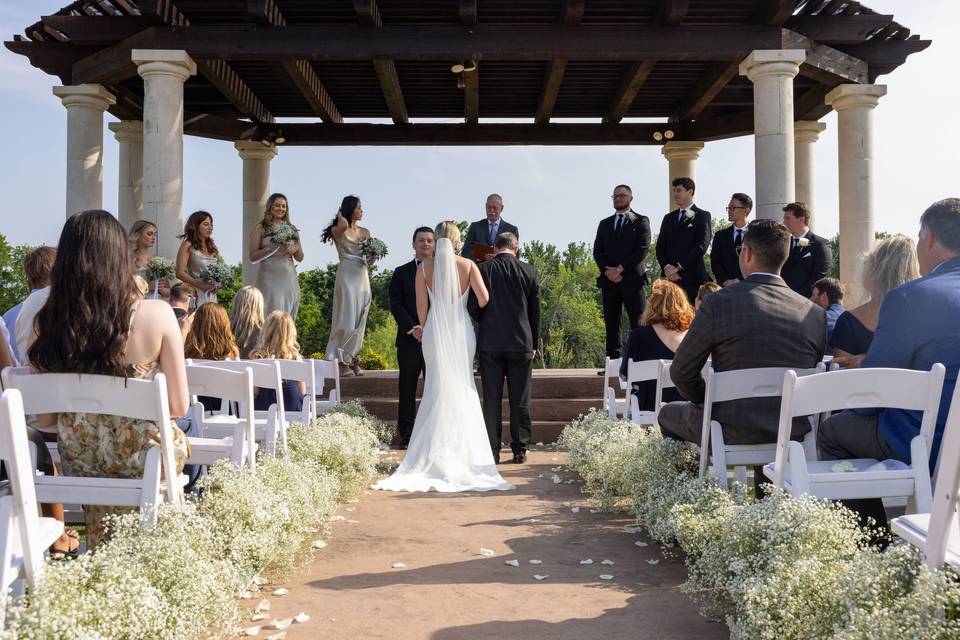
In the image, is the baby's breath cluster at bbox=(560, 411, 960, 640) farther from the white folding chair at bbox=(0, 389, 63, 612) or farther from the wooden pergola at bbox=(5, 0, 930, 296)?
the wooden pergola at bbox=(5, 0, 930, 296)

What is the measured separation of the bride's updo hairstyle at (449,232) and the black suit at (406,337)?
120 cm

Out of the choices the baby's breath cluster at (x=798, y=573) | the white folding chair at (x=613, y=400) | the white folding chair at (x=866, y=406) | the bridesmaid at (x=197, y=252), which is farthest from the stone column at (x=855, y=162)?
the white folding chair at (x=866, y=406)

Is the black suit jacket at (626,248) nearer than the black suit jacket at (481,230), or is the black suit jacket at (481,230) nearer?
the black suit jacket at (626,248)

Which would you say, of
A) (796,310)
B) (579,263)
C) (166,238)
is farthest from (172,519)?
(579,263)

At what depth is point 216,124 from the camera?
52.1ft

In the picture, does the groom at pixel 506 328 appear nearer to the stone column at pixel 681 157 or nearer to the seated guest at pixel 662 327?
the seated guest at pixel 662 327

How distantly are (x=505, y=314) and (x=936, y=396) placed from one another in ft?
17.9

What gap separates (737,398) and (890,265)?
124 cm

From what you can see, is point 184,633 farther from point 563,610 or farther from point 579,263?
point 579,263

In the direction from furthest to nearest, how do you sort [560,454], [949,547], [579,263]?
[579,263] → [560,454] → [949,547]

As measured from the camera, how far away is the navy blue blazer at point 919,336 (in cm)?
394

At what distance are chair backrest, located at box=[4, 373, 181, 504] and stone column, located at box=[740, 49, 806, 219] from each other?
9.30 m

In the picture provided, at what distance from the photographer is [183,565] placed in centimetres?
340

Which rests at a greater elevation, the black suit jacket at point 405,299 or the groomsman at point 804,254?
the groomsman at point 804,254
